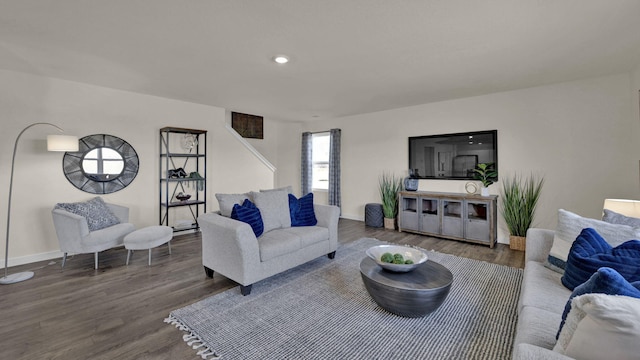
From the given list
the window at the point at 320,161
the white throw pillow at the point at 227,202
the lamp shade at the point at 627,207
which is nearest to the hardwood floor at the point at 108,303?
the white throw pillow at the point at 227,202

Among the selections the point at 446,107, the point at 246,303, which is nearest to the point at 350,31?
the point at 246,303

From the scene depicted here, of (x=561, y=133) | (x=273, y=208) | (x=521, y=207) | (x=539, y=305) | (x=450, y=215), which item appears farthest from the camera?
(x=450, y=215)

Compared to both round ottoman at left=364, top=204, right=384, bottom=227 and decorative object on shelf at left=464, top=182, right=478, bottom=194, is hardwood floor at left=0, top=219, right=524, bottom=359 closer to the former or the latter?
decorative object on shelf at left=464, top=182, right=478, bottom=194

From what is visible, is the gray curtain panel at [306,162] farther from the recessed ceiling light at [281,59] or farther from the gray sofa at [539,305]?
the gray sofa at [539,305]

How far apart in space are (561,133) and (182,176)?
5.85m

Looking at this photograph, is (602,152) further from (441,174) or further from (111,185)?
(111,185)

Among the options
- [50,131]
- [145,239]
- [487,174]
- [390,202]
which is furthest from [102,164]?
[487,174]

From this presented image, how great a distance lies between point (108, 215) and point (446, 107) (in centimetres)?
545

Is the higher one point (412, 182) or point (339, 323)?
point (412, 182)

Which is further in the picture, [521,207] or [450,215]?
[450,215]

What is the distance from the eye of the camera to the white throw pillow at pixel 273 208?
321 centimetres

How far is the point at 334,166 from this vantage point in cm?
627

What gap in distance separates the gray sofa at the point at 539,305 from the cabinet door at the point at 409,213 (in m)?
2.46

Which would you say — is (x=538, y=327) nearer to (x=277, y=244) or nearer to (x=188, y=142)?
(x=277, y=244)
